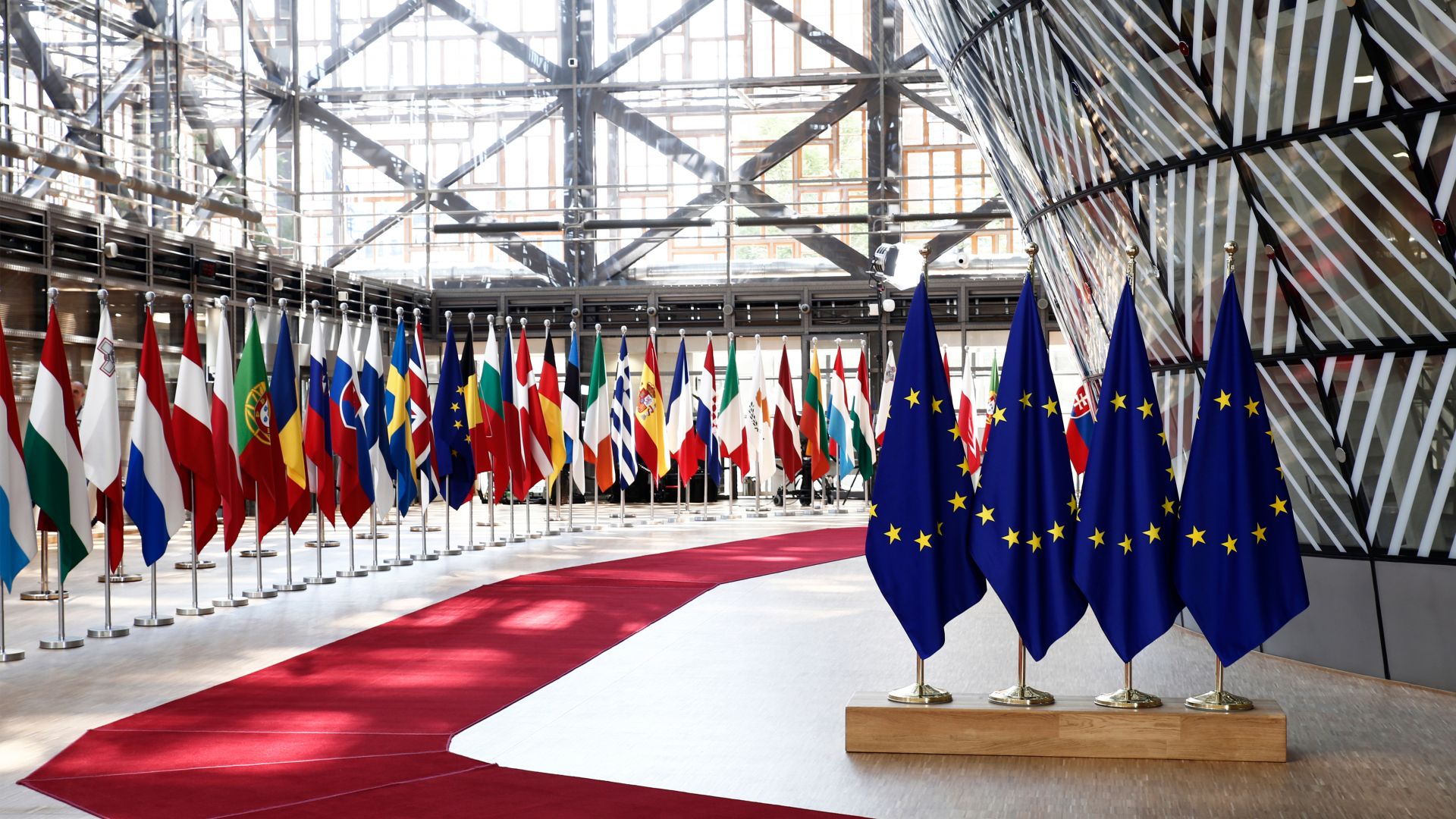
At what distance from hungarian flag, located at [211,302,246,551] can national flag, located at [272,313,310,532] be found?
64cm

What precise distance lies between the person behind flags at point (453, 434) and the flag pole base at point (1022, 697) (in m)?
8.74

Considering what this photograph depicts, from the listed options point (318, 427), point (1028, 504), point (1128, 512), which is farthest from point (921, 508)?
point (318, 427)

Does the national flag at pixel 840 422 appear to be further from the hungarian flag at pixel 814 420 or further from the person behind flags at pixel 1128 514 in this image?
the person behind flags at pixel 1128 514

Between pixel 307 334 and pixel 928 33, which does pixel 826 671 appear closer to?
pixel 928 33

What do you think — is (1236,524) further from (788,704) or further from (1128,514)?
(788,704)

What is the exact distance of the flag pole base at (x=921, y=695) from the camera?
6297mm

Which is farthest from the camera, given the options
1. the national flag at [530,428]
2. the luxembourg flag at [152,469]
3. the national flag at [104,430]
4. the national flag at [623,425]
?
the national flag at [623,425]

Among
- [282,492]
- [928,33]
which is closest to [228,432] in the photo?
[282,492]

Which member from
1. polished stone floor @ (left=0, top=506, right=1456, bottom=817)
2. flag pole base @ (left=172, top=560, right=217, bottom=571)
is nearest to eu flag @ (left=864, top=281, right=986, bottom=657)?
polished stone floor @ (left=0, top=506, right=1456, bottom=817)

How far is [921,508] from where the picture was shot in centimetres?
638

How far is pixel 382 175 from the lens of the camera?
1043 inches

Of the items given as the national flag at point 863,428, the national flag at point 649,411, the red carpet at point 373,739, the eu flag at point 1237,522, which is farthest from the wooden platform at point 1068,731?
the national flag at point 863,428

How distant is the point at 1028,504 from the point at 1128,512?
1.55 ft

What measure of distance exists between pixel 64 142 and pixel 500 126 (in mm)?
9447
